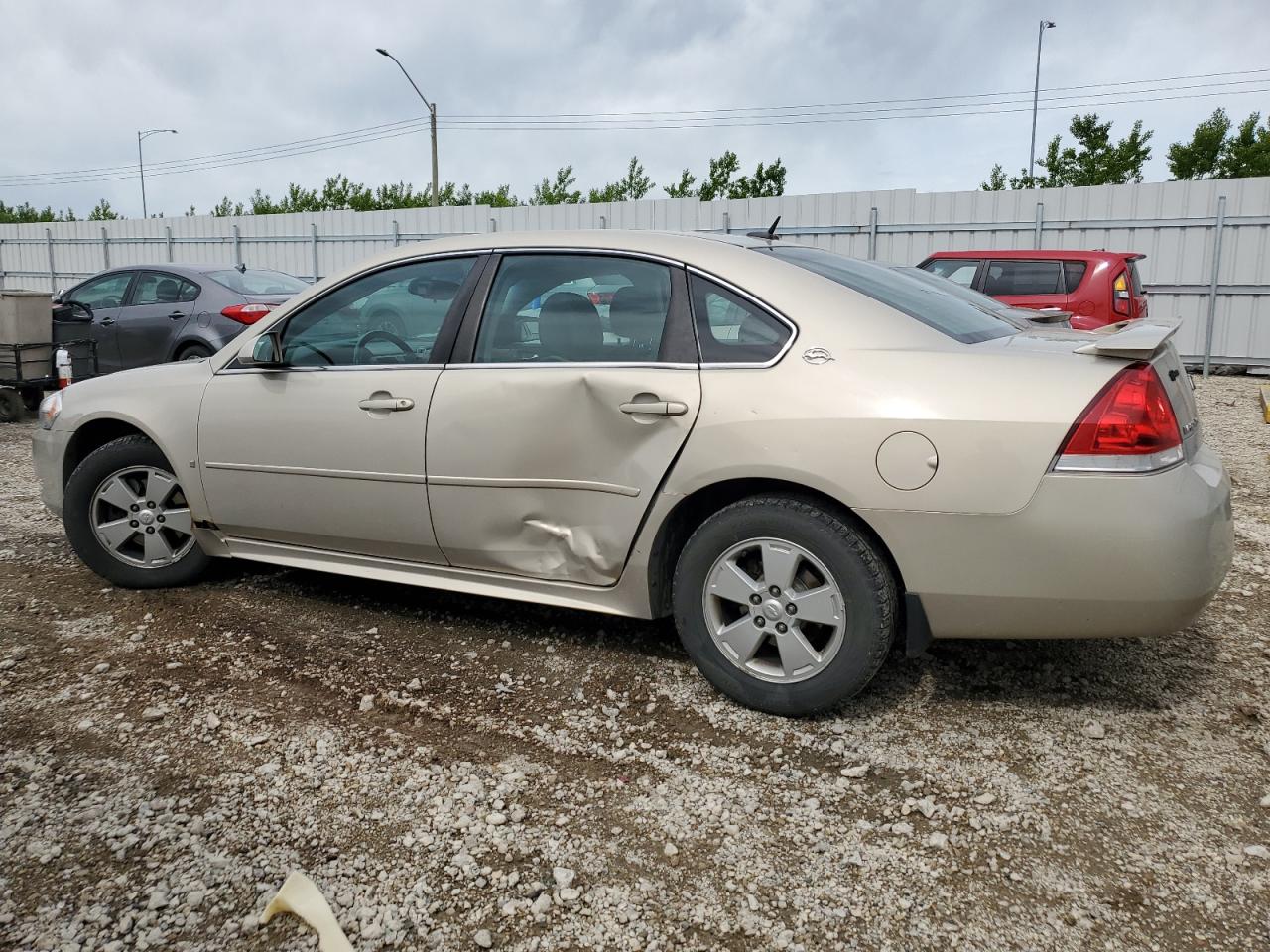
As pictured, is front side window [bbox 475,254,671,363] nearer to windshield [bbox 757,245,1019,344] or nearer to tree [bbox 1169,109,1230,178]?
windshield [bbox 757,245,1019,344]

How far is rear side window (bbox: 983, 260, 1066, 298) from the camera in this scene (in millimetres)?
11344

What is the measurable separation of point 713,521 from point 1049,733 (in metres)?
1.21

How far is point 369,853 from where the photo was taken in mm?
2580

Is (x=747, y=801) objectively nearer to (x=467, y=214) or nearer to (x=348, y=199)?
(x=467, y=214)

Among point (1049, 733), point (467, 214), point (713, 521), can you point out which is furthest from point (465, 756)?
point (467, 214)

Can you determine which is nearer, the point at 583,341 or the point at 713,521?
the point at 713,521

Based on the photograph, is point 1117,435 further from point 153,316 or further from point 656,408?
point 153,316

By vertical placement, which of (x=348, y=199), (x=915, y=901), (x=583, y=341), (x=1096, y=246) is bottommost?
(x=915, y=901)

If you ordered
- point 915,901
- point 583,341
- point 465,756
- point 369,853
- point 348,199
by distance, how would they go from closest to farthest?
point 915,901, point 369,853, point 465,756, point 583,341, point 348,199

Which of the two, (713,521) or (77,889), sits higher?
(713,521)

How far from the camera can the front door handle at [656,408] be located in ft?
10.7

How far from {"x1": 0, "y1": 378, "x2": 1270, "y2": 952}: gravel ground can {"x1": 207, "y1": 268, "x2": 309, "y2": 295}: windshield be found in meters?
7.36

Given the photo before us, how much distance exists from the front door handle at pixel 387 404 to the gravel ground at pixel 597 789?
0.91 meters

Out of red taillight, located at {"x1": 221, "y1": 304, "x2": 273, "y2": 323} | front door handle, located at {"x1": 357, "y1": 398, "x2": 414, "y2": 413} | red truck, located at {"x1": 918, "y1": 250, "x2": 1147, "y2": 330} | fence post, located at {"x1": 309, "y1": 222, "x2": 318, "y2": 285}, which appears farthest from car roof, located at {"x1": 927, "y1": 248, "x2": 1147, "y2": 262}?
fence post, located at {"x1": 309, "y1": 222, "x2": 318, "y2": 285}
